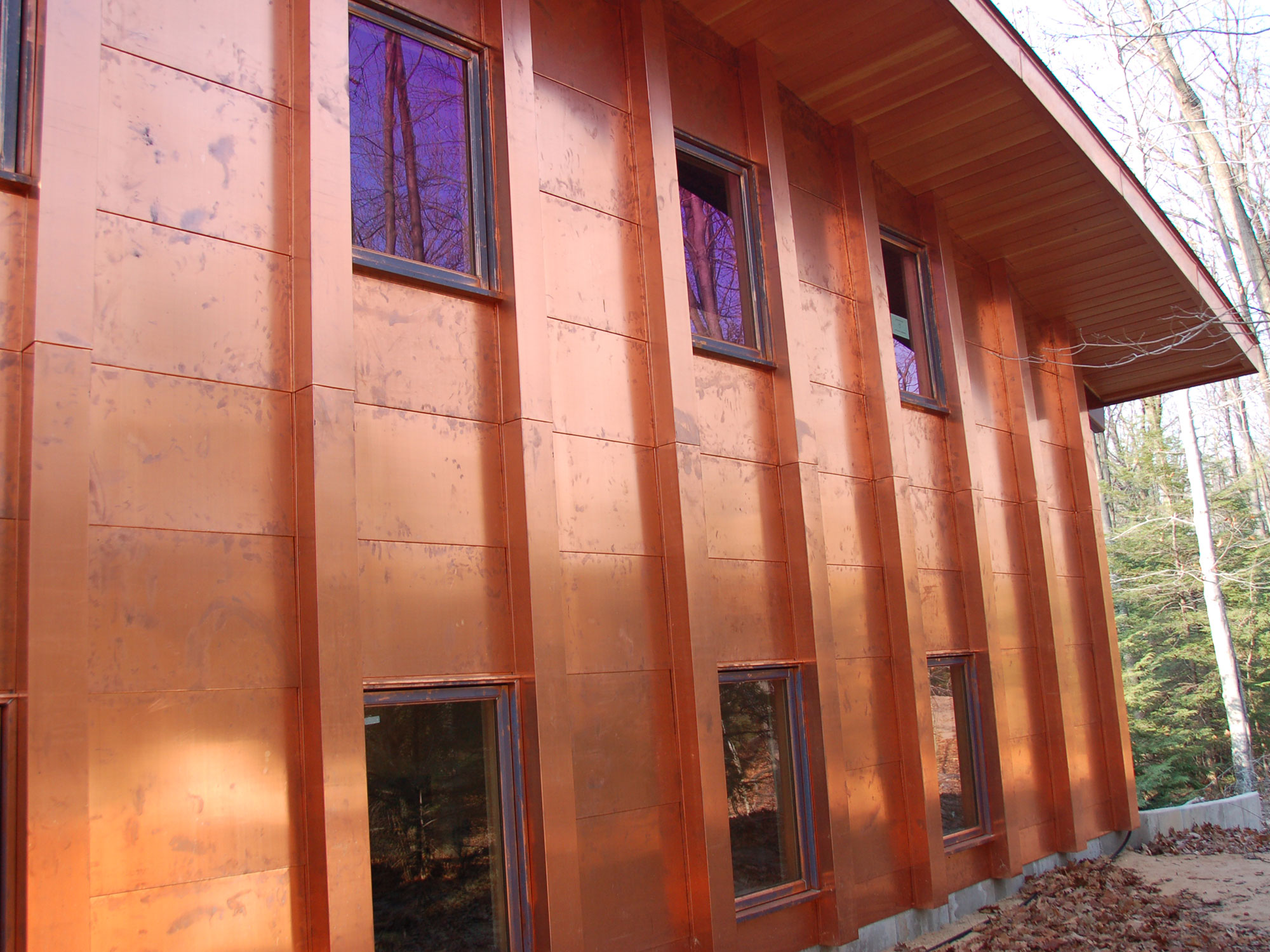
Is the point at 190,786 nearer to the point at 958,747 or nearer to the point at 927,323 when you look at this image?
the point at 958,747

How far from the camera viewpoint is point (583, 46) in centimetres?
766

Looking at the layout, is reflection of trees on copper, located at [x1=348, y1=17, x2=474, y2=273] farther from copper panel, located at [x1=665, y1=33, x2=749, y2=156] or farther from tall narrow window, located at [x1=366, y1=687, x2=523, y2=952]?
tall narrow window, located at [x1=366, y1=687, x2=523, y2=952]

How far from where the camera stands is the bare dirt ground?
8477 millimetres

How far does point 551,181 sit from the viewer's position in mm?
7176

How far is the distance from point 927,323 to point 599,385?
541 cm

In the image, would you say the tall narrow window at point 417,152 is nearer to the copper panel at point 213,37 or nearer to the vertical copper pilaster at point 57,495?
the copper panel at point 213,37

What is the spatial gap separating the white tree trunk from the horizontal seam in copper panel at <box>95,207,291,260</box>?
741 inches

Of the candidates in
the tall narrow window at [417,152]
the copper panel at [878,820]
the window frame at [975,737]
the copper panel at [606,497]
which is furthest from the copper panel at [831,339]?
the tall narrow window at [417,152]

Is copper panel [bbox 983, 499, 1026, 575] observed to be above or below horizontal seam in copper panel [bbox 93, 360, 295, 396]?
below

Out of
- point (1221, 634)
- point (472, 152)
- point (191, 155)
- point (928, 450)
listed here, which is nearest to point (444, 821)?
point (191, 155)

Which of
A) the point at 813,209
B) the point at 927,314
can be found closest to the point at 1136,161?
the point at 927,314

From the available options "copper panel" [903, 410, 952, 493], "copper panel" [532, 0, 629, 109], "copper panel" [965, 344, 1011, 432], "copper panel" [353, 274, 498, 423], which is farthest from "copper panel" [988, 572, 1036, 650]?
"copper panel" [353, 274, 498, 423]

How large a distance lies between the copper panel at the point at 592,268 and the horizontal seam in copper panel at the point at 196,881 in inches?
148

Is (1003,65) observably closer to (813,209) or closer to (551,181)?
(813,209)
